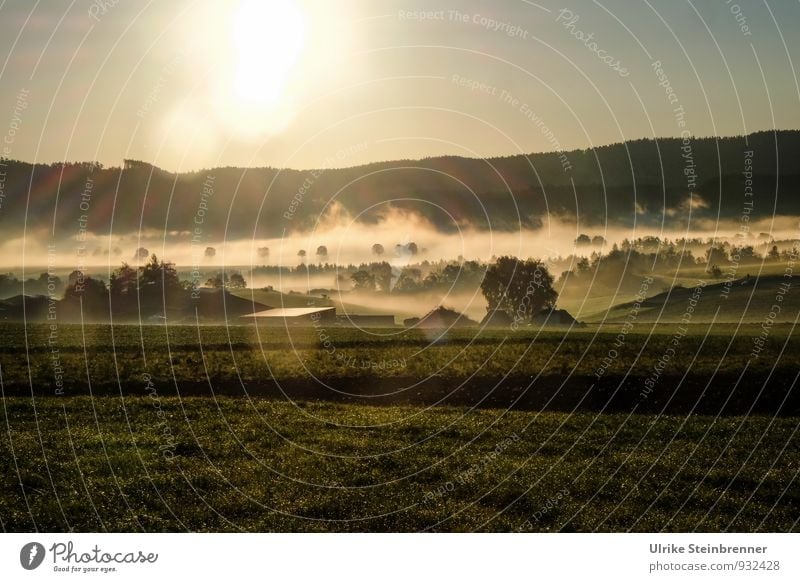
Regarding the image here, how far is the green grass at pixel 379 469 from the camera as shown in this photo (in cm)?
2039

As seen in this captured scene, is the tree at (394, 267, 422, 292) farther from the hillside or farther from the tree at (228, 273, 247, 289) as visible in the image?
the hillside

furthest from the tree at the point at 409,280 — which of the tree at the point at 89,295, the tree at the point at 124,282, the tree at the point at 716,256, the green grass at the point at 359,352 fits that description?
the tree at the point at 716,256

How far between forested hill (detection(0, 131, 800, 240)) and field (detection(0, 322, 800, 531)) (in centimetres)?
357

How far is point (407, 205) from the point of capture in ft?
104

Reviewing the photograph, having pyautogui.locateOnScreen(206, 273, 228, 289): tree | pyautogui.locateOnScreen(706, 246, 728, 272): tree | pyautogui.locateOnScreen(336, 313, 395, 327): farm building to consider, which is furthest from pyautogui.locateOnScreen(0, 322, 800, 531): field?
pyautogui.locateOnScreen(706, 246, 728, 272): tree

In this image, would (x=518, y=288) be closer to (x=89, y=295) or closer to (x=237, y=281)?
(x=237, y=281)

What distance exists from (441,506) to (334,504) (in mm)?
2193

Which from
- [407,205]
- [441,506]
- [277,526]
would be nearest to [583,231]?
[407,205]

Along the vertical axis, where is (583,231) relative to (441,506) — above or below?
above

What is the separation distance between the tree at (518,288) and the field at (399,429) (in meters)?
1.18

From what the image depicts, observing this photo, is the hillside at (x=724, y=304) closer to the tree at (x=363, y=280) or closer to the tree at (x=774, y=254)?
the tree at (x=774, y=254)

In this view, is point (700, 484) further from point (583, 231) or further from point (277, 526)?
point (583, 231)

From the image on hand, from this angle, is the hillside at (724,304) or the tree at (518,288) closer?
the tree at (518,288)
